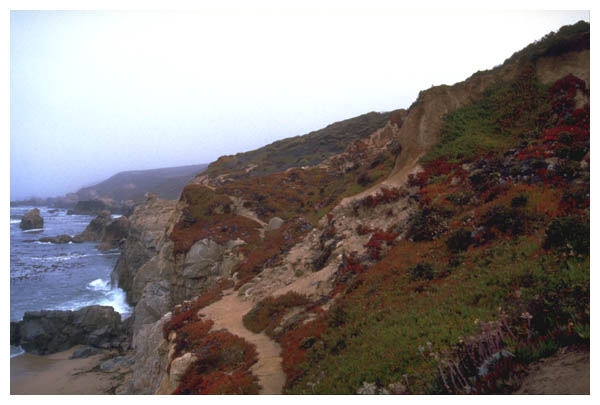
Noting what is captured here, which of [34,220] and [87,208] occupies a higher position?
[87,208]

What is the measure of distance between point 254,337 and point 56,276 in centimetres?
4016

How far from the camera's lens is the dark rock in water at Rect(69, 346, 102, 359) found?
22856mm

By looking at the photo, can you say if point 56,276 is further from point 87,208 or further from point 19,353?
point 87,208

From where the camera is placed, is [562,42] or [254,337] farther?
[562,42]

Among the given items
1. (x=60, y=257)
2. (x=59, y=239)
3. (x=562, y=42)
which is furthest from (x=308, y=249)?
(x=59, y=239)

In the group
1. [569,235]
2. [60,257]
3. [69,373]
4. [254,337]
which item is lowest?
[69,373]

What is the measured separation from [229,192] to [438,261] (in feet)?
95.1

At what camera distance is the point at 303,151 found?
6925 centimetres

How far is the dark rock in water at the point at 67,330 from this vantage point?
23.3m

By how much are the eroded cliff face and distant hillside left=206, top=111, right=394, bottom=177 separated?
1317 inches

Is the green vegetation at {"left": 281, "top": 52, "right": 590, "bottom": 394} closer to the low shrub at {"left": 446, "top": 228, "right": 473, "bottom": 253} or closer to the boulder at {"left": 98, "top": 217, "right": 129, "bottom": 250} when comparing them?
the low shrub at {"left": 446, "top": 228, "right": 473, "bottom": 253}

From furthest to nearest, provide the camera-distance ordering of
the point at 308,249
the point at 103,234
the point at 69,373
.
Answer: the point at 103,234, the point at 69,373, the point at 308,249

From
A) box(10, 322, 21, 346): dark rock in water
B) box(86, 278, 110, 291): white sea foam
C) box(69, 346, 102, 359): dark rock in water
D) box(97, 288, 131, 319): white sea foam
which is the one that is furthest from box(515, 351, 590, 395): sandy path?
box(86, 278, 110, 291): white sea foam

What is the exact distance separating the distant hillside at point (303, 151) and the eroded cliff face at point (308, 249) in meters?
33.4
